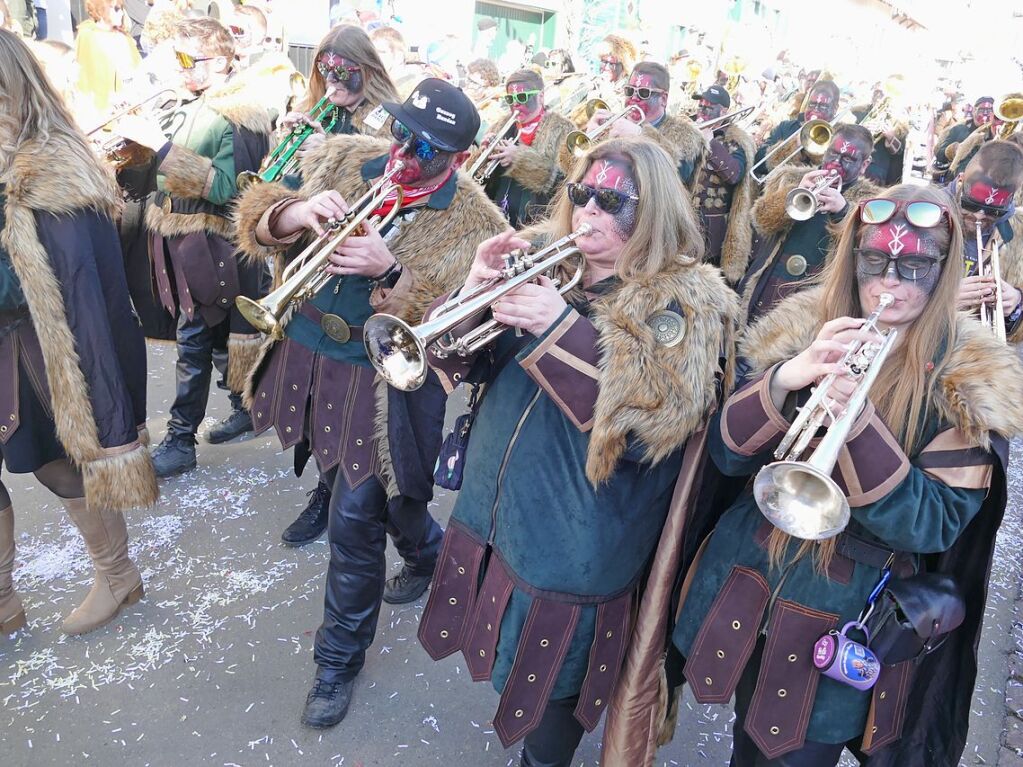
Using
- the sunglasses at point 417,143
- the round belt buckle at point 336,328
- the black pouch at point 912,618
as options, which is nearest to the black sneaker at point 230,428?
the round belt buckle at point 336,328

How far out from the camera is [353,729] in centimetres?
284

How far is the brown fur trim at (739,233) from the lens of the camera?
20.7ft

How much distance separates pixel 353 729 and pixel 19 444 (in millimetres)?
1711

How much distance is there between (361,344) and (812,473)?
1.79 meters

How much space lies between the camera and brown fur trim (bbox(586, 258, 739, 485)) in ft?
6.27

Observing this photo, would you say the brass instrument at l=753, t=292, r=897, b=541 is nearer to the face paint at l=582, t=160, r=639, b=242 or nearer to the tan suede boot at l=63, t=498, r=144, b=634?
the face paint at l=582, t=160, r=639, b=242

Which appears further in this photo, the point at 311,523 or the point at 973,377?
the point at 311,523

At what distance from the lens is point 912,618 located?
6.03 feet

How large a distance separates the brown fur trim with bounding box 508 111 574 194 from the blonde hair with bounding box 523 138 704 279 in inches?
152

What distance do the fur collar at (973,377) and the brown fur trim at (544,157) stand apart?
4233mm

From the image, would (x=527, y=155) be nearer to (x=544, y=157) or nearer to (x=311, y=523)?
(x=544, y=157)

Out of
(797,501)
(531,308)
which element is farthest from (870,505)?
(531,308)

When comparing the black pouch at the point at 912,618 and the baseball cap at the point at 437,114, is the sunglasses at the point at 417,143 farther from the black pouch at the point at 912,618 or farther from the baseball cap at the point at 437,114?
the black pouch at the point at 912,618

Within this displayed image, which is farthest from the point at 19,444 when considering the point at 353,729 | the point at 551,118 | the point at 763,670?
the point at 551,118
